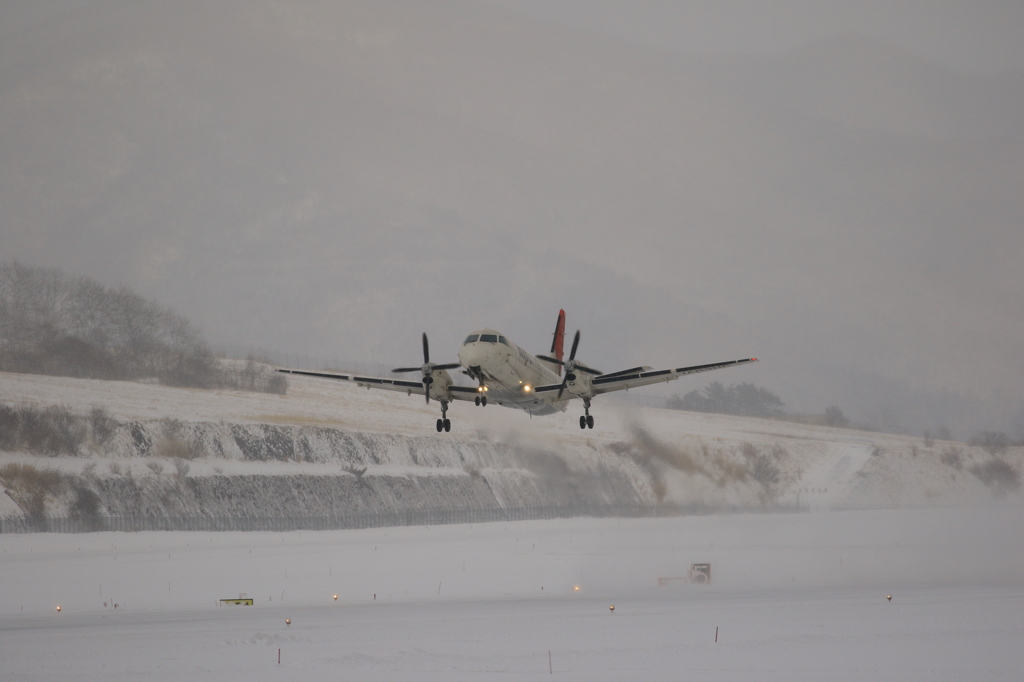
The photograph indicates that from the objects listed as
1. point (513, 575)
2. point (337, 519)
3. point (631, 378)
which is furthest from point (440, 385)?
point (337, 519)

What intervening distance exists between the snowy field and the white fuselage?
10.4m

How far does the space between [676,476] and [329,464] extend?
35.1 metres

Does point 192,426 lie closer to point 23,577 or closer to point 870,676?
point 23,577

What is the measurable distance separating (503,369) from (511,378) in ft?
3.43

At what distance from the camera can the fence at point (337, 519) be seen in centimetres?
7612

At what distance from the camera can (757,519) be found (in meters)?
104

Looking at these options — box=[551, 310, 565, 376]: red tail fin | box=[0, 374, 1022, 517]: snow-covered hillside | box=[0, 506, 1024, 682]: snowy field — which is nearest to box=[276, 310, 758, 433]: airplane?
box=[0, 506, 1024, 682]: snowy field

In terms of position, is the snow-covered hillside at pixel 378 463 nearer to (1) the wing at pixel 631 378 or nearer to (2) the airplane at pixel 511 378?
(2) the airplane at pixel 511 378

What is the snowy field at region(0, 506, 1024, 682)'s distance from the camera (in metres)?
39.0

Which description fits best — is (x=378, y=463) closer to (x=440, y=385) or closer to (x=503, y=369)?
(x=440, y=385)

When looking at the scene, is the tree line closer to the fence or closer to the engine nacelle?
the fence

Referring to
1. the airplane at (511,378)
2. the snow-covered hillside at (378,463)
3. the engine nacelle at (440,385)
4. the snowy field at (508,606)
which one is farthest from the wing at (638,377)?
the snow-covered hillside at (378,463)

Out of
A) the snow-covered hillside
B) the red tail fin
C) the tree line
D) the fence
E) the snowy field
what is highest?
the tree line

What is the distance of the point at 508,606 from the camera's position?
52.5 m
